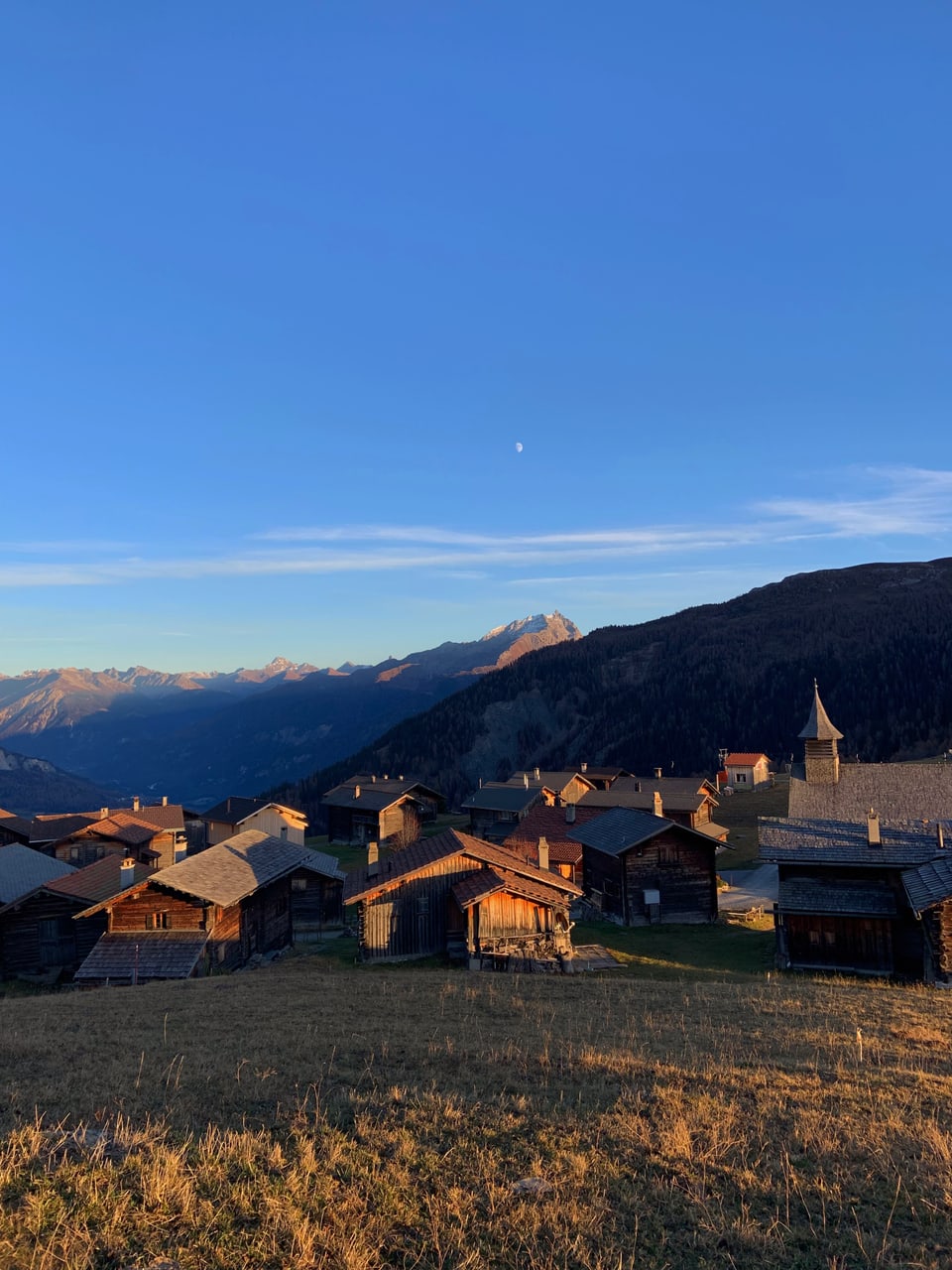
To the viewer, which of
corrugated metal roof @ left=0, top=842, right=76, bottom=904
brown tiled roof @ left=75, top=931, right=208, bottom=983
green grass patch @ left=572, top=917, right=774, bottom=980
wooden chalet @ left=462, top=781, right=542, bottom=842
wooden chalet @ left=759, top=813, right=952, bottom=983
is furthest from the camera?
wooden chalet @ left=462, top=781, right=542, bottom=842

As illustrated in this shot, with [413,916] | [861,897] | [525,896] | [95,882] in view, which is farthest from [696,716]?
[95,882]

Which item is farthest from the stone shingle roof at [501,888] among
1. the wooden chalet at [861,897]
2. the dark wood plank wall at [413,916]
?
the wooden chalet at [861,897]

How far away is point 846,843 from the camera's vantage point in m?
36.2

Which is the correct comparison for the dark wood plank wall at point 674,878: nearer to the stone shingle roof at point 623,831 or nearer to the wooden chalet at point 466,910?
the stone shingle roof at point 623,831

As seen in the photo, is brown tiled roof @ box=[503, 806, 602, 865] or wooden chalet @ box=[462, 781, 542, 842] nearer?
brown tiled roof @ box=[503, 806, 602, 865]

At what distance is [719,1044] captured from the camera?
16.0 metres

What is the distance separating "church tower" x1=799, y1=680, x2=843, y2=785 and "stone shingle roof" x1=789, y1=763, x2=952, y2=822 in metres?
1.63

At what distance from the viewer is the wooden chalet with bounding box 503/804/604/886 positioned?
56.2m

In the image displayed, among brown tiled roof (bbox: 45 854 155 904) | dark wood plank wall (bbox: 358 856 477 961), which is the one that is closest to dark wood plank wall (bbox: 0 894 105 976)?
brown tiled roof (bbox: 45 854 155 904)

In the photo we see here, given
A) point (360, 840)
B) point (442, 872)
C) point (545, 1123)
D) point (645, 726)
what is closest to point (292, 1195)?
point (545, 1123)

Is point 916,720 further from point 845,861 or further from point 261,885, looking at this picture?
point 261,885

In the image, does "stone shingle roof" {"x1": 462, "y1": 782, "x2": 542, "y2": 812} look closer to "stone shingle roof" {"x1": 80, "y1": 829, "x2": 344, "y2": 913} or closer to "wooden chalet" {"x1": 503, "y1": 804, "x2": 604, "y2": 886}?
"wooden chalet" {"x1": 503, "y1": 804, "x2": 604, "y2": 886}

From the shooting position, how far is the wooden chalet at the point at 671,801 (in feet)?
233

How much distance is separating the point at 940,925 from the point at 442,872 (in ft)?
72.0
